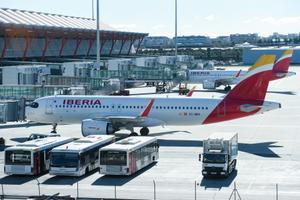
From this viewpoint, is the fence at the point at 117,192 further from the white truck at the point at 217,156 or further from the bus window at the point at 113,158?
the bus window at the point at 113,158

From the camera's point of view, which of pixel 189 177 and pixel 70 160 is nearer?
pixel 70 160

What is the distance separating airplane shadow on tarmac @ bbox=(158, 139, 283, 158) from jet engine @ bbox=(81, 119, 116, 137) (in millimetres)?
4871

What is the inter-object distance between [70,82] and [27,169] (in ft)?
160

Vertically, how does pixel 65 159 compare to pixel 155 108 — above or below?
below

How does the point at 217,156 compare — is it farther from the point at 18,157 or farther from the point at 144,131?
the point at 144,131

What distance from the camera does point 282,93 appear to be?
103562 mm

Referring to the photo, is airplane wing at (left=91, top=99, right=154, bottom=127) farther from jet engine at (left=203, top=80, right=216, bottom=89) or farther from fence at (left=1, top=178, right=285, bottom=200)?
jet engine at (left=203, top=80, right=216, bottom=89)

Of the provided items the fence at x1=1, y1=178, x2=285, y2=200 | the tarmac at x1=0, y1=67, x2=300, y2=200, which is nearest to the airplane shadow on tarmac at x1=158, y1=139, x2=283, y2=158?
the tarmac at x1=0, y1=67, x2=300, y2=200

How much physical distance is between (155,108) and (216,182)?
1796 cm

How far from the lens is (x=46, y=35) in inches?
4656

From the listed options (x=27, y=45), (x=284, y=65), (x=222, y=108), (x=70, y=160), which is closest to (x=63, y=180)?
(x=70, y=160)

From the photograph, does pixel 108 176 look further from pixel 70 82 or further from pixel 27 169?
pixel 70 82

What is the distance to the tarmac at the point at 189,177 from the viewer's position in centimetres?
3459

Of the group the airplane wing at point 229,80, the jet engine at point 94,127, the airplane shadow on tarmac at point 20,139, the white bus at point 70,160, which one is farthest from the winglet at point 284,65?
the white bus at point 70,160
